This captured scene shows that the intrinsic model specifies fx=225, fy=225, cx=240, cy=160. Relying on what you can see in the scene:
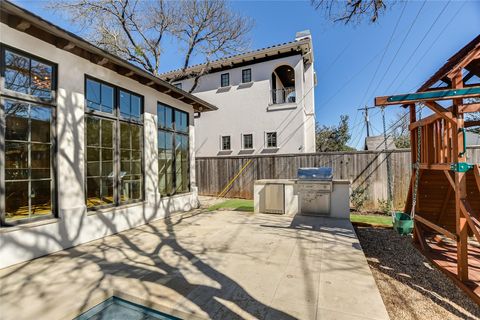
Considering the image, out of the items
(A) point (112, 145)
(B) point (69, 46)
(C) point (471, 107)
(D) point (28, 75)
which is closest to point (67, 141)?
(A) point (112, 145)

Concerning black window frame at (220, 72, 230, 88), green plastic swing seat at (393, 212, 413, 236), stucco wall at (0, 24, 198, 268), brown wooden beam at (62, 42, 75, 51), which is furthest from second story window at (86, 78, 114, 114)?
black window frame at (220, 72, 230, 88)

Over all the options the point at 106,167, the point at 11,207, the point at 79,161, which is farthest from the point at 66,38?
the point at 11,207

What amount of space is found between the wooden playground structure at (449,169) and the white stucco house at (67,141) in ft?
17.6

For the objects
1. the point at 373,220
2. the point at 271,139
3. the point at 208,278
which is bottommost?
the point at 373,220

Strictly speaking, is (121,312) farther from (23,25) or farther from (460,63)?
(460,63)

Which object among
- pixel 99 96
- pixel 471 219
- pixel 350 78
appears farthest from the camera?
pixel 350 78

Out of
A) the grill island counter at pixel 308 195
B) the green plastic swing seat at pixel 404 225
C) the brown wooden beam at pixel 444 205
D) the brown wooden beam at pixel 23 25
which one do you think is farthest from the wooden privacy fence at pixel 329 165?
the brown wooden beam at pixel 23 25

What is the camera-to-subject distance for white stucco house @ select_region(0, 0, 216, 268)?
3467mm

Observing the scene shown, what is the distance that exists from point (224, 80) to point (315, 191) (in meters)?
10.3

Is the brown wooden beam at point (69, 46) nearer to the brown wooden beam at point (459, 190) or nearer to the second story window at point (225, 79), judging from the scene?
the brown wooden beam at point (459, 190)

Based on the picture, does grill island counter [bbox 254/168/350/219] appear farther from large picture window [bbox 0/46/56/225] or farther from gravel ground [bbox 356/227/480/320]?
large picture window [bbox 0/46/56/225]

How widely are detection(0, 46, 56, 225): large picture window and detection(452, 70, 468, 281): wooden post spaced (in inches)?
249

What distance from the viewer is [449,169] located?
327cm

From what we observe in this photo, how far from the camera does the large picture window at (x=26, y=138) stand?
11.3 ft
